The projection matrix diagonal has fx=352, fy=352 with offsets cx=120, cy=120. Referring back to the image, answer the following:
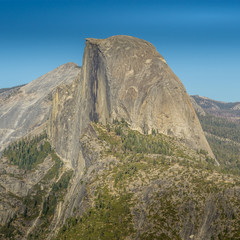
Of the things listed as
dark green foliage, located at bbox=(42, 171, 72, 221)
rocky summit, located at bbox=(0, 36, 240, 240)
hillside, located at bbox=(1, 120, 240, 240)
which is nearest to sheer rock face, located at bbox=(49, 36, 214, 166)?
rocky summit, located at bbox=(0, 36, 240, 240)

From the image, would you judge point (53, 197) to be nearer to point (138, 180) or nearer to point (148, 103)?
point (148, 103)

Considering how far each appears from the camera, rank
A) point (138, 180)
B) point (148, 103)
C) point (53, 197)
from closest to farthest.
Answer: point (138, 180), point (148, 103), point (53, 197)

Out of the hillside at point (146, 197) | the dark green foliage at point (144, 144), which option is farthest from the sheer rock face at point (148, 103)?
the hillside at point (146, 197)

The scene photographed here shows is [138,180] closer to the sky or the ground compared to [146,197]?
closer to the sky

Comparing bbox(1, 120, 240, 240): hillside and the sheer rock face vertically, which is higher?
the sheer rock face

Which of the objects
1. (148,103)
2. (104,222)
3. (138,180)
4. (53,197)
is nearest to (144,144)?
(148,103)

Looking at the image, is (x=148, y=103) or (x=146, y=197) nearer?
(x=146, y=197)

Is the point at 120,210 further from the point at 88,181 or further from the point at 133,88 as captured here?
the point at 133,88

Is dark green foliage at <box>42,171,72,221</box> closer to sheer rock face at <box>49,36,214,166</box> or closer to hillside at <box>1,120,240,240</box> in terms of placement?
hillside at <box>1,120,240,240</box>

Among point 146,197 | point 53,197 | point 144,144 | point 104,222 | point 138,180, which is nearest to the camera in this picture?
point 104,222

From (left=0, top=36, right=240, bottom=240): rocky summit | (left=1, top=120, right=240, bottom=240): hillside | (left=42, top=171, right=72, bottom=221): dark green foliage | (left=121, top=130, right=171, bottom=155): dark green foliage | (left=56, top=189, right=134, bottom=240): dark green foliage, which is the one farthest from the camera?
(left=42, top=171, right=72, bottom=221): dark green foliage

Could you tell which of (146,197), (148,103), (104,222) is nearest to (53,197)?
(148,103)

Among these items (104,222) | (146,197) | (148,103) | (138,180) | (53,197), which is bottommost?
(53,197)
